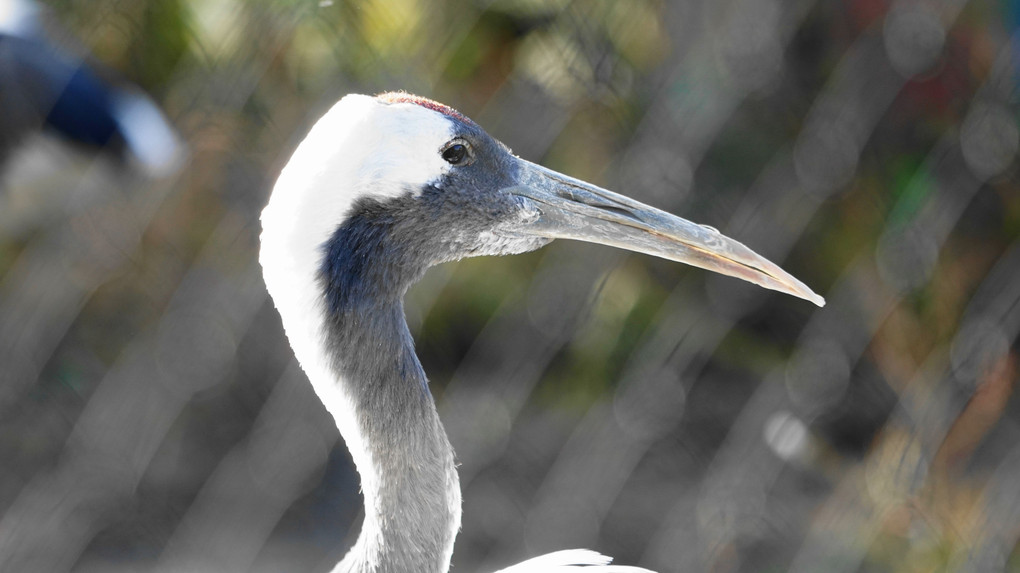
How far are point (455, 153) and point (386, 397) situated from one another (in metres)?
0.24

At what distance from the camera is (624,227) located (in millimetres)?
1069

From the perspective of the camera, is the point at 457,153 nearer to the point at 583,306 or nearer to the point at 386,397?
the point at 386,397

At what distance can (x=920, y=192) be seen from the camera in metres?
1.88

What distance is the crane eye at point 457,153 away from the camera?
1023 millimetres

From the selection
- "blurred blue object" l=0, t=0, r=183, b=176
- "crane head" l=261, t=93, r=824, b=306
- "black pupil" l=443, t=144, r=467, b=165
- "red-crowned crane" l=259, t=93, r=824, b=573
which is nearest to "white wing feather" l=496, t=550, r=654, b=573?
"red-crowned crane" l=259, t=93, r=824, b=573

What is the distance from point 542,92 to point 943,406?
2.81 feet

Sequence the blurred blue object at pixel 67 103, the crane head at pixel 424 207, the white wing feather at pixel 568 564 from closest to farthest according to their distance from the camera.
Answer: the crane head at pixel 424 207
the white wing feather at pixel 568 564
the blurred blue object at pixel 67 103

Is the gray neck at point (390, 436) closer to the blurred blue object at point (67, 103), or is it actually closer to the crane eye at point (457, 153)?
the crane eye at point (457, 153)

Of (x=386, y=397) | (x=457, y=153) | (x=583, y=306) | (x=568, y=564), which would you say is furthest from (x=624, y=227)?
(x=583, y=306)

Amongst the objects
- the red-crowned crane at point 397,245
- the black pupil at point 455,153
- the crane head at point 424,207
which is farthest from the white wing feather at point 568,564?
the black pupil at point 455,153

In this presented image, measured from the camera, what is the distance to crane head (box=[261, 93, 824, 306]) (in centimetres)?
97

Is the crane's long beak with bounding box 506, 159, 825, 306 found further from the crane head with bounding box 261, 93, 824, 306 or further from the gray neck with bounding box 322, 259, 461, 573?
the gray neck with bounding box 322, 259, 461, 573

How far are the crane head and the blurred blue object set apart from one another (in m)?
1.15

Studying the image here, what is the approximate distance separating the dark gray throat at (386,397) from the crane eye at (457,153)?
96 millimetres
